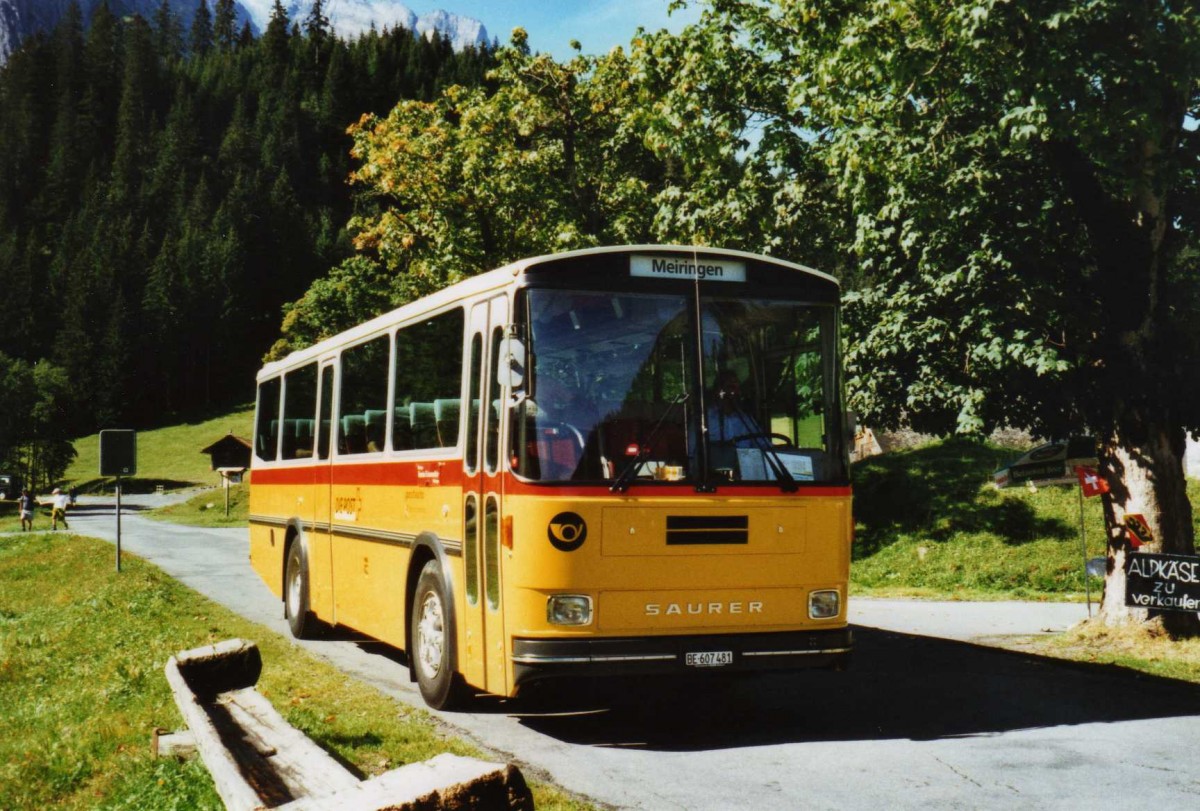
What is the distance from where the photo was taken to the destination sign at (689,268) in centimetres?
827

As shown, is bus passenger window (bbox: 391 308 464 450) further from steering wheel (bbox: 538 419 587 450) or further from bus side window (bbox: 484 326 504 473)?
steering wheel (bbox: 538 419 587 450)

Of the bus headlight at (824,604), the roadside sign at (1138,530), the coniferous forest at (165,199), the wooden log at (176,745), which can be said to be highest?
the coniferous forest at (165,199)

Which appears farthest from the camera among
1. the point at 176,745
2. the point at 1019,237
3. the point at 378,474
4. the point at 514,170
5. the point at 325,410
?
the point at 514,170

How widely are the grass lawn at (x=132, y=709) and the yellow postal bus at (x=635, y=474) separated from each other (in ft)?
2.64

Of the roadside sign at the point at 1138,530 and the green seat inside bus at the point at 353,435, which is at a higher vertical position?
the green seat inside bus at the point at 353,435

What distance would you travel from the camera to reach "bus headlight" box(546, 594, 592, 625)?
300 inches

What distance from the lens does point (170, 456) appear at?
3937 inches

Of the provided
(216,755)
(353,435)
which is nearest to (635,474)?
(216,755)

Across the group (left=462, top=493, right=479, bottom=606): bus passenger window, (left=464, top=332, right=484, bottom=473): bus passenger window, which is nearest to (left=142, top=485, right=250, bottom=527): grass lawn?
(left=464, top=332, right=484, bottom=473): bus passenger window

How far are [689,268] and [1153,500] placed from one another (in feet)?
21.6

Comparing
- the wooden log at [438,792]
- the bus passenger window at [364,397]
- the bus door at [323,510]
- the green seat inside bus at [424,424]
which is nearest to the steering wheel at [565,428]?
the green seat inside bus at [424,424]

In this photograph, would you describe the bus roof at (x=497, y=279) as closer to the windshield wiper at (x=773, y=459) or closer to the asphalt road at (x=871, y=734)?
the windshield wiper at (x=773, y=459)

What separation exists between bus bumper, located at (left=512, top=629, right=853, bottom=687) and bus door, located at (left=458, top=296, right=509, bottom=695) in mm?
339

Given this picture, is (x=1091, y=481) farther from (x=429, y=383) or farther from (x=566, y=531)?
(x=566, y=531)
